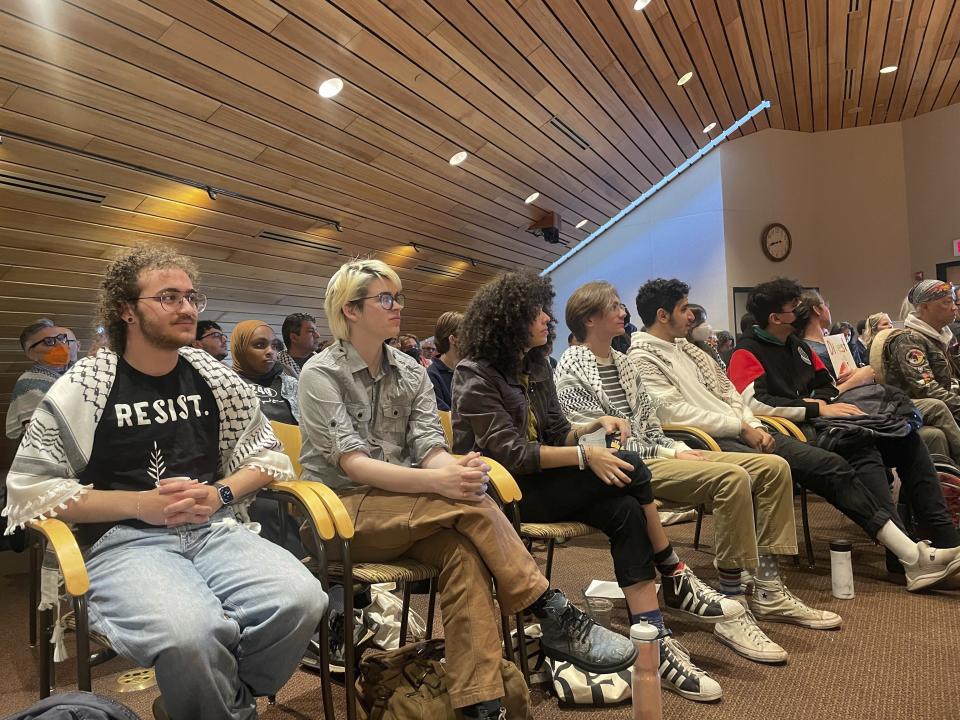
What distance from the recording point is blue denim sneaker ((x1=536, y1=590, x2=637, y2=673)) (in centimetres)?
210

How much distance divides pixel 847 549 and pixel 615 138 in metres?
5.01

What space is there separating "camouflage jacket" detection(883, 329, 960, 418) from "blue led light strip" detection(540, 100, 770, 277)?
216 inches

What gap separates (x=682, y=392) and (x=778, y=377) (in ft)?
2.31

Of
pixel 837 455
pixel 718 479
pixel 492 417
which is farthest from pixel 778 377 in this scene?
pixel 492 417

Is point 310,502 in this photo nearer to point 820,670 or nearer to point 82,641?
point 82,641

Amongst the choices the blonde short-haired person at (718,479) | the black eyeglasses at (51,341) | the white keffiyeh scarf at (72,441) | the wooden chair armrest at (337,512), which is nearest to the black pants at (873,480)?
the blonde short-haired person at (718,479)

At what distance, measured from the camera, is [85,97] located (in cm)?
354

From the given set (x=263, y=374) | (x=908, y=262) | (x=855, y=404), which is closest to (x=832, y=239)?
(x=908, y=262)

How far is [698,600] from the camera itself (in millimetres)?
2471

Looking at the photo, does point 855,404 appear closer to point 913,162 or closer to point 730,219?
point 730,219

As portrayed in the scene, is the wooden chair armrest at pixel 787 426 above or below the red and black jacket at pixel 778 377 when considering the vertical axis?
below

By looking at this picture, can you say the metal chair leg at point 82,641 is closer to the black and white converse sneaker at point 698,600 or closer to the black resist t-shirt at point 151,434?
→ the black resist t-shirt at point 151,434

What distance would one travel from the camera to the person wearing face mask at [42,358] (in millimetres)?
3807

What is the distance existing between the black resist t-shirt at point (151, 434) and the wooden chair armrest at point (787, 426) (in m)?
2.54
